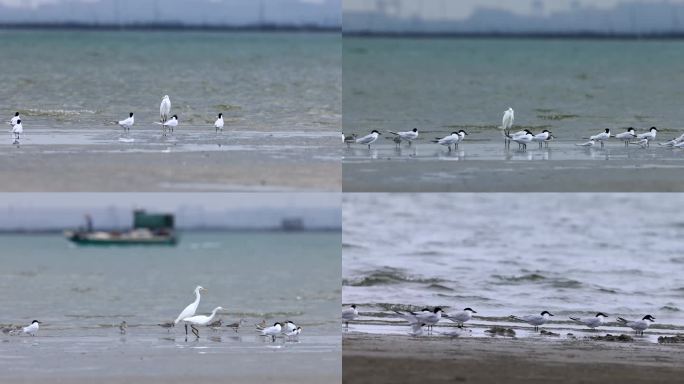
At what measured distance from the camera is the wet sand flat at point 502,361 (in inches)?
352

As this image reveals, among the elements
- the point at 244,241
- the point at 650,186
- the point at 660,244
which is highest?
the point at 650,186

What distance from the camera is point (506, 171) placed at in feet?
41.5

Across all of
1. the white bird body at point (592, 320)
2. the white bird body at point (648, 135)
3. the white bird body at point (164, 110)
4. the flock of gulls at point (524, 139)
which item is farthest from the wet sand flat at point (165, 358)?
the white bird body at point (648, 135)

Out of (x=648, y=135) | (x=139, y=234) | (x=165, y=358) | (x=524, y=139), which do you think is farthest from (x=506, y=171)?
(x=139, y=234)

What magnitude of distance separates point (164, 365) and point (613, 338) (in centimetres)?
340

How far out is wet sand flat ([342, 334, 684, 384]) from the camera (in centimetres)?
895

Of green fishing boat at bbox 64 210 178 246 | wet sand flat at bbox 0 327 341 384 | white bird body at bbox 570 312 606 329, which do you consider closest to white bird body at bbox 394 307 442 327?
wet sand flat at bbox 0 327 341 384

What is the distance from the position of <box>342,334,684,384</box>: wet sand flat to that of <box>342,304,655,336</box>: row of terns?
1.44ft

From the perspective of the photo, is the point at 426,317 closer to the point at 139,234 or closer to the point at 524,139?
the point at 524,139

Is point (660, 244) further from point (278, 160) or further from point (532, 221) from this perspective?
point (278, 160)

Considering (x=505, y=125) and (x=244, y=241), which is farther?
(x=244, y=241)

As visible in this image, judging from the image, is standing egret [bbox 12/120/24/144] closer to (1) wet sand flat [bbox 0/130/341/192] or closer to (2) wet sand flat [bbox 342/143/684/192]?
(1) wet sand flat [bbox 0/130/341/192]

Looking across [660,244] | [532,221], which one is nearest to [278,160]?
[660,244]

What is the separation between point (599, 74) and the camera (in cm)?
3638
